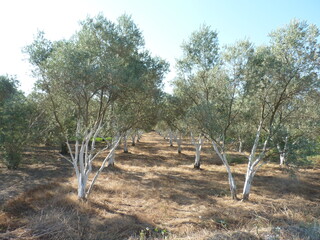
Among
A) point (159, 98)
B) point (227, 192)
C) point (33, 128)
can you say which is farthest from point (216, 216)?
point (33, 128)

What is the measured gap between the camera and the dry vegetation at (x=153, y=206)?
8.25 metres

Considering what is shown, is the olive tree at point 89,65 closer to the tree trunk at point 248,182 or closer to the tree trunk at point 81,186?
the tree trunk at point 81,186

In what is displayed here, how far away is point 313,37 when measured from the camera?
1137cm

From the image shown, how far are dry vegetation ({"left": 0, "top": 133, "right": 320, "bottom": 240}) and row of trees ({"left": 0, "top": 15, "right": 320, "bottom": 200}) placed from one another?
2025 millimetres

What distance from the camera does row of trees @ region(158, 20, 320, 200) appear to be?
11875 millimetres

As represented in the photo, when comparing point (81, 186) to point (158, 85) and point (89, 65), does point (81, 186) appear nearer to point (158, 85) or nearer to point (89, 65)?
point (89, 65)

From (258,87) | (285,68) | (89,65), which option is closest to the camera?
(89,65)

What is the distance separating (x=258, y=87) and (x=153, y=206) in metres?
10.7

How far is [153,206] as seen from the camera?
41.3ft

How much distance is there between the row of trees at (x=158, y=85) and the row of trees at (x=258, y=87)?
6 centimetres

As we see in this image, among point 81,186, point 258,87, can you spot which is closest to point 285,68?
point 258,87

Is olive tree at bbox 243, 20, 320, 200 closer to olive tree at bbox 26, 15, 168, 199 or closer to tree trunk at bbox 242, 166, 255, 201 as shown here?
tree trunk at bbox 242, 166, 255, 201

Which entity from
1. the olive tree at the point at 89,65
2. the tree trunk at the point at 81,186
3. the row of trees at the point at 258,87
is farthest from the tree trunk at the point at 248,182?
the tree trunk at the point at 81,186

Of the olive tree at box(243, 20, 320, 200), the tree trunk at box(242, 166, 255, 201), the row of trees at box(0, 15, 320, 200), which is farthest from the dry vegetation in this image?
the olive tree at box(243, 20, 320, 200)
